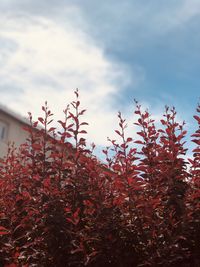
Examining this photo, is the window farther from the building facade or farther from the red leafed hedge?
the red leafed hedge

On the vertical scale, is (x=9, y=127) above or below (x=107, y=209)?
above

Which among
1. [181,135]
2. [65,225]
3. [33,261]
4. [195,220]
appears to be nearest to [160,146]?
[181,135]

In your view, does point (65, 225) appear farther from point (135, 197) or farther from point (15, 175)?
point (15, 175)

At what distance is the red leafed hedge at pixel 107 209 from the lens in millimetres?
2898

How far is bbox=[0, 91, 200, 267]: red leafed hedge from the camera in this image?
114 inches

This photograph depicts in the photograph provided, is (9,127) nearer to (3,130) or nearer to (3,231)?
(3,130)

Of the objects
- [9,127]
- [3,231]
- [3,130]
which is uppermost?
[9,127]

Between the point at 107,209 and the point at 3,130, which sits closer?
the point at 107,209

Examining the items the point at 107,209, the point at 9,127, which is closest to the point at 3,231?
the point at 107,209

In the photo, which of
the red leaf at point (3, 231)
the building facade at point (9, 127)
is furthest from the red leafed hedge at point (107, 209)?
the building facade at point (9, 127)

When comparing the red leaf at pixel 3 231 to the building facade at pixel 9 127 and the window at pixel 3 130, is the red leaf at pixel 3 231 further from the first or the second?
the window at pixel 3 130

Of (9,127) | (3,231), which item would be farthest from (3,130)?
(3,231)

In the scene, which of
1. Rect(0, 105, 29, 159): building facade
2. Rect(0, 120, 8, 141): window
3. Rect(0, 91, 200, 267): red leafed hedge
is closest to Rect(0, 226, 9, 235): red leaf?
Rect(0, 91, 200, 267): red leafed hedge

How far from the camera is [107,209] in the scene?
3084 mm
